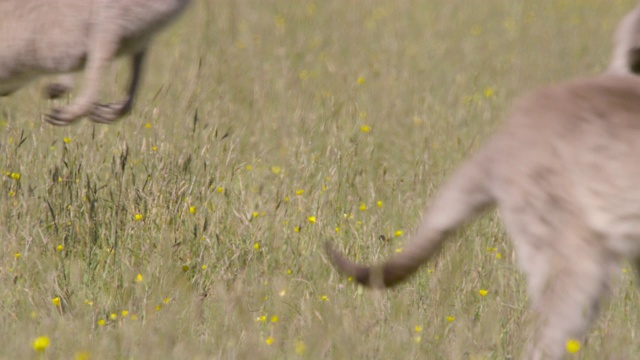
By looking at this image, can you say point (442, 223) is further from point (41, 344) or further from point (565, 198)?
point (41, 344)

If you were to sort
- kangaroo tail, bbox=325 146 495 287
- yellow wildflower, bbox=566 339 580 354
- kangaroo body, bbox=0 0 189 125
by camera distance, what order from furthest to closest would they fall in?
kangaroo body, bbox=0 0 189 125 < kangaroo tail, bbox=325 146 495 287 < yellow wildflower, bbox=566 339 580 354

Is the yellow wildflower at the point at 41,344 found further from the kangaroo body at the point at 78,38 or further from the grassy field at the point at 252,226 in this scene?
the kangaroo body at the point at 78,38

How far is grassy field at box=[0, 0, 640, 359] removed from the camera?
366 cm

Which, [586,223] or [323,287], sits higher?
[586,223]

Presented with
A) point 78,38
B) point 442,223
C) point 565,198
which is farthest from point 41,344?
point 565,198

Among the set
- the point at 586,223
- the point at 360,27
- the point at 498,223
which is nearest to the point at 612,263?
the point at 586,223

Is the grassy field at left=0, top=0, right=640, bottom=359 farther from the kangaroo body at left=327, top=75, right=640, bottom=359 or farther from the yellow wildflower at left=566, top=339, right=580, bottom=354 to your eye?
the kangaroo body at left=327, top=75, right=640, bottom=359

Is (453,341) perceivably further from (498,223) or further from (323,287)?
→ (498,223)

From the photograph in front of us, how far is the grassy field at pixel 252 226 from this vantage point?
366cm

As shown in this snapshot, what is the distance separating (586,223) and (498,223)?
1.83 metres

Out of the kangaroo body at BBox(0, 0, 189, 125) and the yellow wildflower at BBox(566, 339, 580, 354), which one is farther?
the kangaroo body at BBox(0, 0, 189, 125)

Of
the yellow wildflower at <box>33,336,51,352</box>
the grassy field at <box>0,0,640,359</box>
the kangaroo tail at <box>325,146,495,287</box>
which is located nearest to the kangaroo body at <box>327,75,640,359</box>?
the kangaroo tail at <box>325,146,495,287</box>

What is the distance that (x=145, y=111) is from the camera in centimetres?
582

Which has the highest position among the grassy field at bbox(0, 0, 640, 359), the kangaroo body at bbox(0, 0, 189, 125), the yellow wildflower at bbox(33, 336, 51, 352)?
the kangaroo body at bbox(0, 0, 189, 125)
